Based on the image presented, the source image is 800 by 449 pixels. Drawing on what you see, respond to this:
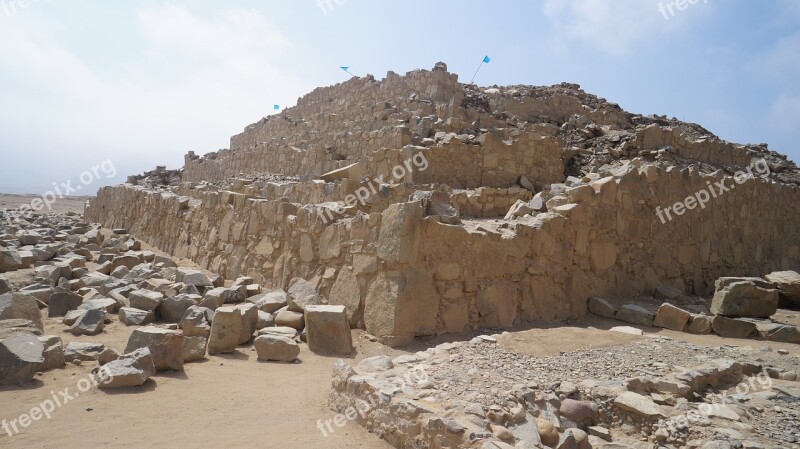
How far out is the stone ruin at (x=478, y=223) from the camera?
16.9 feet

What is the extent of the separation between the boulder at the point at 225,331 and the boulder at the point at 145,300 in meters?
1.26

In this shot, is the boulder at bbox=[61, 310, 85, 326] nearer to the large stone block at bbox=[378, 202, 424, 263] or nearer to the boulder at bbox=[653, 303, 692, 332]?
the large stone block at bbox=[378, 202, 424, 263]

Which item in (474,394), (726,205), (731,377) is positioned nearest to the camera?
(474,394)

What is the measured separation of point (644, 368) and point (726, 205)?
21.0 feet

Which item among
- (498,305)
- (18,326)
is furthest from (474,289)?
(18,326)

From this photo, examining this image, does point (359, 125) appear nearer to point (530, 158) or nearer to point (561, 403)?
point (530, 158)

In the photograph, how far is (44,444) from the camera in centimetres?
276

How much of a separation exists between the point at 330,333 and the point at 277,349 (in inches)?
20.9

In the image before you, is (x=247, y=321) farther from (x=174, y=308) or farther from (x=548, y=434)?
(x=548, y=434)

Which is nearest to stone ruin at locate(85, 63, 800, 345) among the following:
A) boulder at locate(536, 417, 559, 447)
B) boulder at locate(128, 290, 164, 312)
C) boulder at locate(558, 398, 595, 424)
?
boulder at locate(128, 290, 164, 312)

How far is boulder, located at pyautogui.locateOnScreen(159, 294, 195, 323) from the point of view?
5527 mm

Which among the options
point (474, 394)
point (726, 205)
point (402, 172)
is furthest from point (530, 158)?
point (474, 394)

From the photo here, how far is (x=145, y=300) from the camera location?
556 cm

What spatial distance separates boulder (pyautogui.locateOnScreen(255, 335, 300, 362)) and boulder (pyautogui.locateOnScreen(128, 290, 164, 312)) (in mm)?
1816
